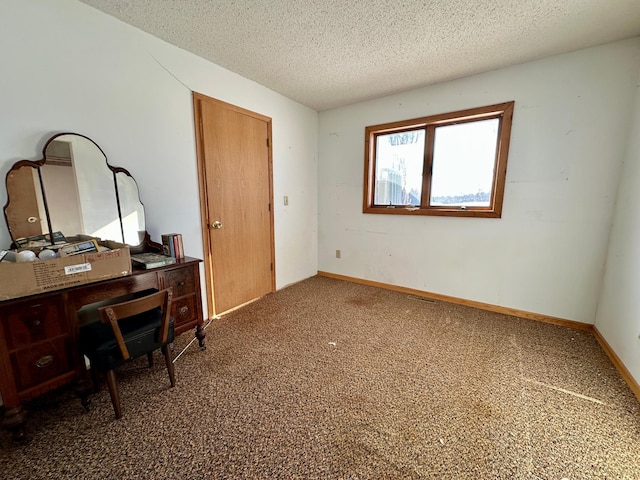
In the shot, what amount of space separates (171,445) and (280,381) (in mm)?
638

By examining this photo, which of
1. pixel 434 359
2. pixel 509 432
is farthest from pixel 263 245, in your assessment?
pixel 509 432

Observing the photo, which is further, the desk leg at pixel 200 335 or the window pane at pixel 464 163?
the window pane at pixel 464 163

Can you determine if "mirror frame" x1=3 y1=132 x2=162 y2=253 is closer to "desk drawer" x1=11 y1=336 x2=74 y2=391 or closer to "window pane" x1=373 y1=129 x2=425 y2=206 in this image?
"desk drawer" x1=11 y1=336 x2=74 y2=391

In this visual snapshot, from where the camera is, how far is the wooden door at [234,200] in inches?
94.2

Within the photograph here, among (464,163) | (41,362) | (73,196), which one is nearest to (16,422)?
(41,362)

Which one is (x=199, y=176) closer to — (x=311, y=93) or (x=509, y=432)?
(x=311, y=93)

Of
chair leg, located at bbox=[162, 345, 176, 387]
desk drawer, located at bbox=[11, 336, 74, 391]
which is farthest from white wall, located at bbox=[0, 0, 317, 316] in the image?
chair leg, located at bbox=[162, 345, 176, 387]

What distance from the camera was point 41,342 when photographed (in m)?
1.27

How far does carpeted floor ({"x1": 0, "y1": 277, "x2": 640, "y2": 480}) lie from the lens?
1.13 metres

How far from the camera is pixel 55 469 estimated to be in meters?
1.11

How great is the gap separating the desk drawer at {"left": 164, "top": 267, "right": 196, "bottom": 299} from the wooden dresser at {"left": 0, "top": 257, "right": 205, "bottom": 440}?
214mm

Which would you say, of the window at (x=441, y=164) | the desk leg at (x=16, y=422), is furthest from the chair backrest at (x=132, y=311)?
the window at (x=441, y=164)

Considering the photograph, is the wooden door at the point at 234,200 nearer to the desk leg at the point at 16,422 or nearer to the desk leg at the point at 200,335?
the desk leg at the point at 200,335

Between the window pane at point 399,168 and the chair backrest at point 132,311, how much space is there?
2705 millimetres
